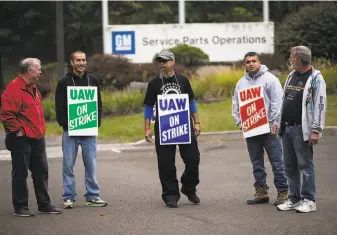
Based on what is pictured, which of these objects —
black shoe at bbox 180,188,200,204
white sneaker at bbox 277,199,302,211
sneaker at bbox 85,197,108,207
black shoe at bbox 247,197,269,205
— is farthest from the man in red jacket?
white sneaker at bbox 277,199,302,211

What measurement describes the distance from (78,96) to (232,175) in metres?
3.63

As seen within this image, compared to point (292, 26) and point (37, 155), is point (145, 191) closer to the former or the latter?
point (37, 155)

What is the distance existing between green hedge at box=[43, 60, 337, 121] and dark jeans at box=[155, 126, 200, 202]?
42.4ft

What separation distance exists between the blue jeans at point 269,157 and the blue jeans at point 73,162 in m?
2.01

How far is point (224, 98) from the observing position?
24938mm

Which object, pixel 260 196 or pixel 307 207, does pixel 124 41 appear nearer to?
pixel 260 196

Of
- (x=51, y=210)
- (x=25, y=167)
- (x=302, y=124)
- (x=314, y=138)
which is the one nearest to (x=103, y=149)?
(x=51, y=210)

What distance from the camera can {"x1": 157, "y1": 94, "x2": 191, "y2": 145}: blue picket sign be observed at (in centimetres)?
1077

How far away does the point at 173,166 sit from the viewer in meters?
10.9

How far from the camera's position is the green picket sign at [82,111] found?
426 inches

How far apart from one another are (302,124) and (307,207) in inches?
37.8

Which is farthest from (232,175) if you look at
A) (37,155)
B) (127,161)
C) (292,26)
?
(292,26)

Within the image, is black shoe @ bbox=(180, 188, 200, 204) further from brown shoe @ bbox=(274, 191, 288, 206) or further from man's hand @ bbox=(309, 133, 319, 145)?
man's hand @ bbox=(309, 133, 319, 145)

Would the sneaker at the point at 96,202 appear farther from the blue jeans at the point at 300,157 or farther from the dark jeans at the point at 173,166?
the blue jeans at the point at 300,157
